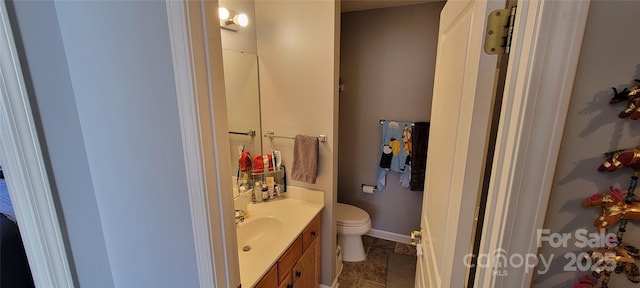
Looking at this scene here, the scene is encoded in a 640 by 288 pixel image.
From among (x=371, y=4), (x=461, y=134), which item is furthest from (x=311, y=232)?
(x=371, y=4)

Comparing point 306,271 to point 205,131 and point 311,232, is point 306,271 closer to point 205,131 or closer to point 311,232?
point 311,232

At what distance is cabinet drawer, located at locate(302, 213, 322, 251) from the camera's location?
1.63m

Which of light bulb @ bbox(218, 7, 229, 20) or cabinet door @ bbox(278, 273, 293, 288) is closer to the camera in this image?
cabinet door @ bbox(278, 273, 293, 288)


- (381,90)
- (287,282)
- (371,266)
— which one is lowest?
(371,266)

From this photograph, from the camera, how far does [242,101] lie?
1.81m

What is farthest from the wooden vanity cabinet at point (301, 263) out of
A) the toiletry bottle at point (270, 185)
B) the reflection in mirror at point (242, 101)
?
the reflection in mirror at point (242, 101)

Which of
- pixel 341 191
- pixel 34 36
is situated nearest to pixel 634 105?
pixel 34 36

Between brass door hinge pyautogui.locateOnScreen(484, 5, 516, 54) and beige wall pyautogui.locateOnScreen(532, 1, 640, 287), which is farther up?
brass door hinge pyautogui.locateOnScreen(484, 5, 516, 54)

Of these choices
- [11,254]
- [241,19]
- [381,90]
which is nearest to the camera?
[11,254]

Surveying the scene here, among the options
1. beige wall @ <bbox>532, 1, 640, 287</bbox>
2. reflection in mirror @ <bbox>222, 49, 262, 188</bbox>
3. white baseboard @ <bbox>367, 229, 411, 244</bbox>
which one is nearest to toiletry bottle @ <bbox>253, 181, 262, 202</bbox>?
reflection in mirror @ <bbox>222, 49, 262, 188</bbox>

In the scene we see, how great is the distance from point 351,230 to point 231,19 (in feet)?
6.18

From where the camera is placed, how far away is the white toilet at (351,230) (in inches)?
89.8

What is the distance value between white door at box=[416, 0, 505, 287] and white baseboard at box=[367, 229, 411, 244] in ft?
6.22

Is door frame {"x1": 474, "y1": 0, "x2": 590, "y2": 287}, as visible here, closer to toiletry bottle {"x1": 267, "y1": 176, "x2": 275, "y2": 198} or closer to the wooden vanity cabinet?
the wooden vanity cabinet
